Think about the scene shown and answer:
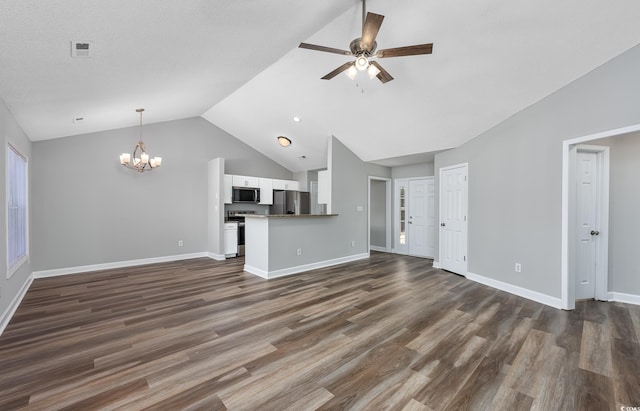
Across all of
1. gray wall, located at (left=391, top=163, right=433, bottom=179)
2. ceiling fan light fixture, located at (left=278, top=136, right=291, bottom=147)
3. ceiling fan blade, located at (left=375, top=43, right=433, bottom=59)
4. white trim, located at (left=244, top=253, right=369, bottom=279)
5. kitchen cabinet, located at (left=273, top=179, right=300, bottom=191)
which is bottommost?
white trim, located at (left=244, top=253, right=369, bottom=279)

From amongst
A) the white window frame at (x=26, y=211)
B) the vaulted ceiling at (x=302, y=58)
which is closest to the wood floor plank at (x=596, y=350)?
the vaulted ceiling at (x=302, y=58)

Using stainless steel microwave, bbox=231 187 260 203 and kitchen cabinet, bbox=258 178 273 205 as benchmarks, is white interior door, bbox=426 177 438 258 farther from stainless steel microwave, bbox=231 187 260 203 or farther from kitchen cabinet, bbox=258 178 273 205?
stainless steel microwave, bbox=231 187 260 203

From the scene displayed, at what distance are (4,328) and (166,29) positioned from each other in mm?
3499

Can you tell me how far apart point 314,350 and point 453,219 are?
3852mm

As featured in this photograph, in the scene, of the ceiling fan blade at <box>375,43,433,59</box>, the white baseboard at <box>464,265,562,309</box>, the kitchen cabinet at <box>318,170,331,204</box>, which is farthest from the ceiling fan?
the white baseboard at <box>464,265,562,309</box>

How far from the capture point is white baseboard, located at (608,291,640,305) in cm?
352

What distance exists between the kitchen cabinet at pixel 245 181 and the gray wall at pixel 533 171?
4.87m

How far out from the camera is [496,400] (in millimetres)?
1794

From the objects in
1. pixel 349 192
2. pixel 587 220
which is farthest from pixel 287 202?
pixel 587 220

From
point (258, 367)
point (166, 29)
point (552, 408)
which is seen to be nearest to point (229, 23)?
point (166, 29)

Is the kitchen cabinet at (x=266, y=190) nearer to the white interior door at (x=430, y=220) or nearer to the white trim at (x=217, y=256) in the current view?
the white trim at (x=217, y=256)

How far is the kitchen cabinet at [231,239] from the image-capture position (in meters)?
6.45

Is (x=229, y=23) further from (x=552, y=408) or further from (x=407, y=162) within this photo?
(x=407, y=162)

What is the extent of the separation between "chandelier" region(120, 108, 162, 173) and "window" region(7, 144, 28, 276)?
4.44 ft
